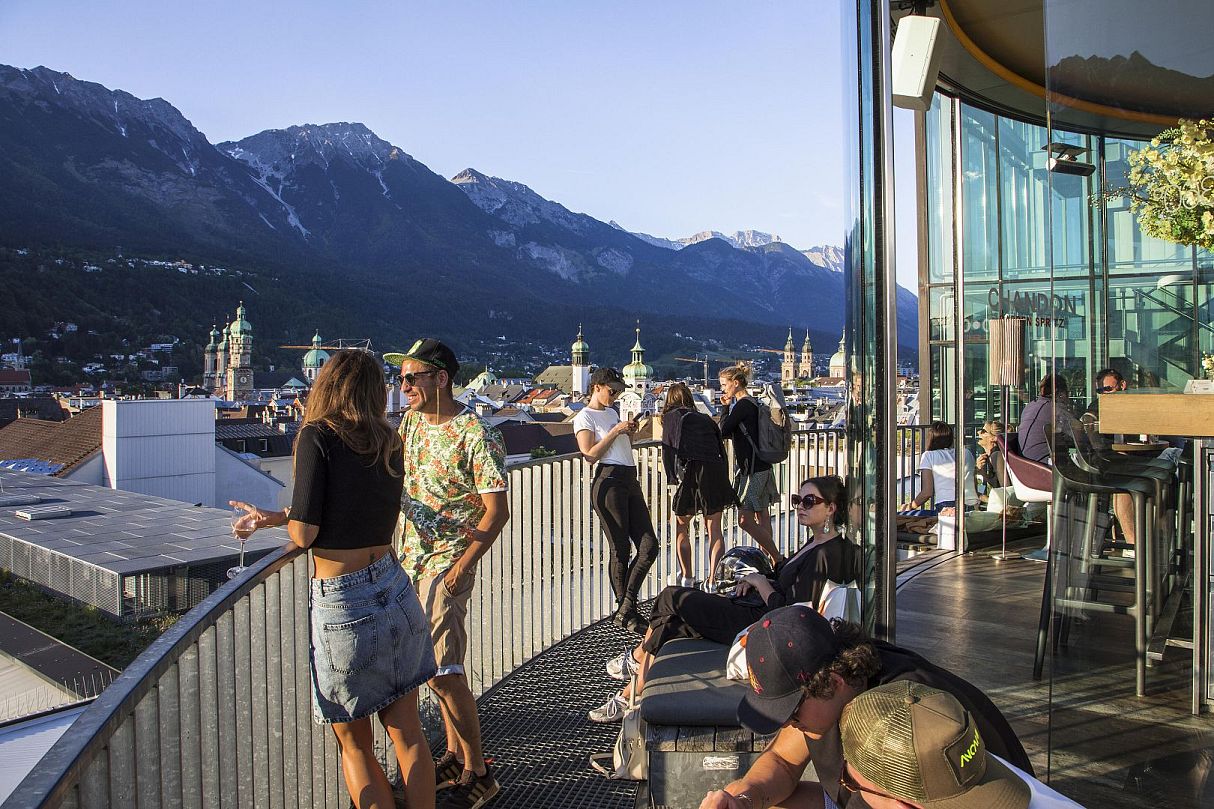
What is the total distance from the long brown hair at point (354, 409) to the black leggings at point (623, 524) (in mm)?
2413

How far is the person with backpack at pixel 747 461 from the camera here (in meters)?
5.71

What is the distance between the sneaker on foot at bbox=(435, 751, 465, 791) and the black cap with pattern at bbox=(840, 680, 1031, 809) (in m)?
1.85

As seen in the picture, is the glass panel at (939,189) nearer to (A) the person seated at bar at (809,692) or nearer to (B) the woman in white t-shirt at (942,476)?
(B) the woman in white t-shirt at (942,476)

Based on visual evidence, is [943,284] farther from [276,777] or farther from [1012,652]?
[276,777]

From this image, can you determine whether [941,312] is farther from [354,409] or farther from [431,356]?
[354,409]

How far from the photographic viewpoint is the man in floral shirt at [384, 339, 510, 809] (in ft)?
9.84

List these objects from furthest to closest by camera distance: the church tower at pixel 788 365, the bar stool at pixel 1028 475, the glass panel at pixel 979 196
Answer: the church tower at pixel 788 365 → the glass panel at pixel 979 196 → the bar stool at pixel 1028 475

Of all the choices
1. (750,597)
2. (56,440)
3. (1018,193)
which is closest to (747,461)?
(750,597)

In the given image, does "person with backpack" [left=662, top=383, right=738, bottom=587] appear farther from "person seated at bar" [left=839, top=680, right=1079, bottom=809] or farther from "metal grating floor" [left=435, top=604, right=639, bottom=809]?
"person seated at bar" [left=839, top=680, right=1079, bottom=809]

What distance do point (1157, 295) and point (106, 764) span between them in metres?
2.58

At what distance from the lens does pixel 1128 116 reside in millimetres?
2299

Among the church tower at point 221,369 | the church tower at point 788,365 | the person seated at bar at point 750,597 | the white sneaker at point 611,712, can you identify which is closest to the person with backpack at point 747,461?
the person seated at bar at point 750,597

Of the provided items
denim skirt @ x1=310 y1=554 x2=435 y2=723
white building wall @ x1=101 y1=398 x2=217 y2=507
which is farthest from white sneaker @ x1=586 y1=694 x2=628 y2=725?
white building wall @ x1=101 y1=398 x2=217 y2=507

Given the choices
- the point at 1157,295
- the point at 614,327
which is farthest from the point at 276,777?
the point at 614,327
